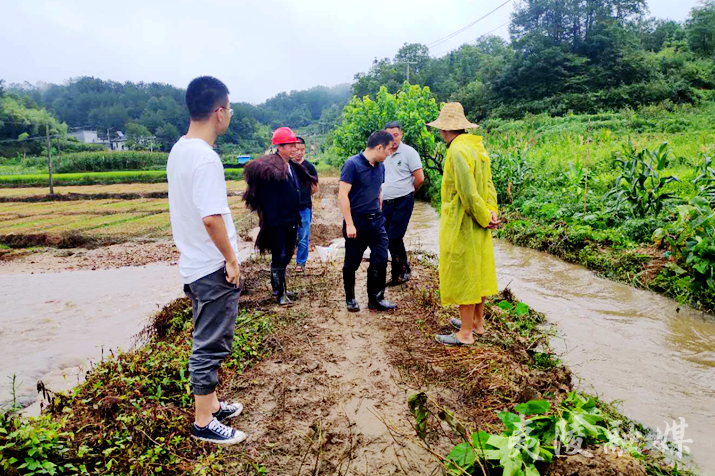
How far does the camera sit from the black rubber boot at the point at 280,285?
16.7 ft

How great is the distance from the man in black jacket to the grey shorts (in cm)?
247

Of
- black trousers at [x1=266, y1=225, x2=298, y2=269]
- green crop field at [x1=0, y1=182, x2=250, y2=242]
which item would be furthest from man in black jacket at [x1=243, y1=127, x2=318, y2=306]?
green crop field at [x1=0, y1=182, x2=250, y2=242]

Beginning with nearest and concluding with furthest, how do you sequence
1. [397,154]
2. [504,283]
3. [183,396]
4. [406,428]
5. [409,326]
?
1. [406,428]
2. [183,396]
3. [409,326]
4. [397,154]
5. [504,283]

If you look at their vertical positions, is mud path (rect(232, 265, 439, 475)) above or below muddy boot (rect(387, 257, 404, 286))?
below

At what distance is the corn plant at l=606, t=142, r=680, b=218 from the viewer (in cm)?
711

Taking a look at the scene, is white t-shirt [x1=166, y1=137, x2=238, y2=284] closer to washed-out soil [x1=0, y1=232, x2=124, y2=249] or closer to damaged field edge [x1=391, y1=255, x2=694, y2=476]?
damaged field edge [x1=391, y1=255, x2=694, y2=476]

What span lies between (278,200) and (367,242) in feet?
3.71

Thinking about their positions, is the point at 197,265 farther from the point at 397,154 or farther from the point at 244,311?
the point at 397,154

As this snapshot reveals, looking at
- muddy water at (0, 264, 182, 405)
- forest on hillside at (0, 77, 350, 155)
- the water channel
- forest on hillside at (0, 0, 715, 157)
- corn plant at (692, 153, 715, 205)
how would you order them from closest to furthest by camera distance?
the water channel
muddy water at (0, 264, 182, 405)
corn plant at (692, 153, 715, 205)
forest on hillside at (0, 0, 715, 157)
forest on hillside at (0, 77, 350, 155)

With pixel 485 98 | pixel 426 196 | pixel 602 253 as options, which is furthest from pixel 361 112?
pixel 485 98

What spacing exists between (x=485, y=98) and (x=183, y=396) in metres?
42.3

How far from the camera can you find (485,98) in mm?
40906

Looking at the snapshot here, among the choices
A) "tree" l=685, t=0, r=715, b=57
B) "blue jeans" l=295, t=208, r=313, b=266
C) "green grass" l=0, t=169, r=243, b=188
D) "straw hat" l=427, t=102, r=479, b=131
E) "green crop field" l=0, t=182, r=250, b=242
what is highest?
"tree" l=685, t=0, r=715, b=57

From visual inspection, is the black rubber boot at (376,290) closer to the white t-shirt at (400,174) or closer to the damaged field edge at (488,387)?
the damaged field edge at (488,387)
